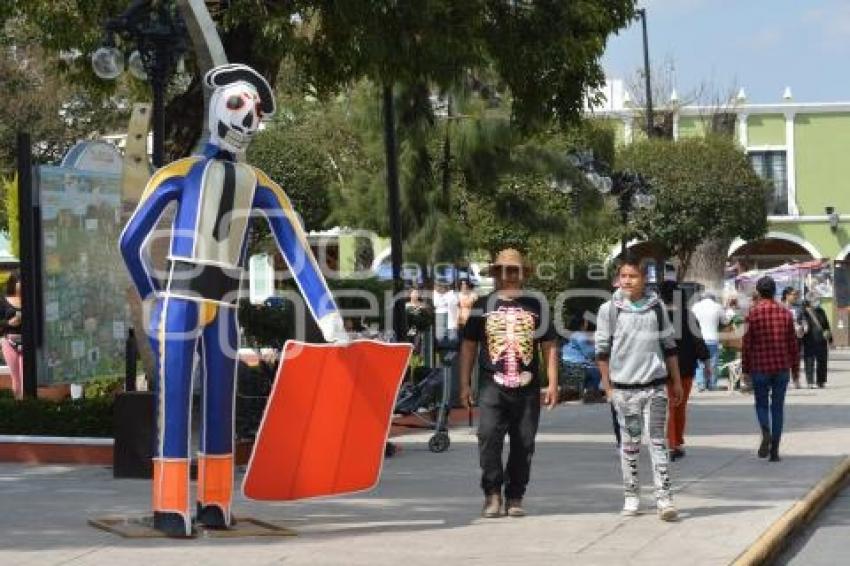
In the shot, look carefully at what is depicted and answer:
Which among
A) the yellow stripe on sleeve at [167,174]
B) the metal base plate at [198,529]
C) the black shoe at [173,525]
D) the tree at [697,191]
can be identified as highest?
the tree at [697,191]

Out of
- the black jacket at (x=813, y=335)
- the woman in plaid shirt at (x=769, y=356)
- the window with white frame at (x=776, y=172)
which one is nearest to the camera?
the woman in plaid shirt at (x=769, y=356)

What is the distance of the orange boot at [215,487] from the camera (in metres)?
9.71

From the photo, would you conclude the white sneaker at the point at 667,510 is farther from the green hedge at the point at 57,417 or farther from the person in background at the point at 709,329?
the person in background at the point at 709,329

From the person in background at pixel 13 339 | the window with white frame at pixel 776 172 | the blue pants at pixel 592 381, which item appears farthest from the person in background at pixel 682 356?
the window with white frame at pixel 776 172

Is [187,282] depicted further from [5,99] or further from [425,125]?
[5,99]

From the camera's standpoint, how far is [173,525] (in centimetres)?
958

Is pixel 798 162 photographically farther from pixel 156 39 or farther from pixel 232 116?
pixel 232 116

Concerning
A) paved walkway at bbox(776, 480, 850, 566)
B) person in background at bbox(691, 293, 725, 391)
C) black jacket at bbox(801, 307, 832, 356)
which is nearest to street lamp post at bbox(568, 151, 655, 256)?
person in background at bbox(691, 293, 725, 391)

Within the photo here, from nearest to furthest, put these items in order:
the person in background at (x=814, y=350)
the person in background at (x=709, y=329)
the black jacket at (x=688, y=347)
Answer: the black jacket at (x=688, y=347) → the person in background at (x=709, y=329) → the person in background at (x=814, y=350)

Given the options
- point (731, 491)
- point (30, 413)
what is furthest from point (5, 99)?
point (731, 491)

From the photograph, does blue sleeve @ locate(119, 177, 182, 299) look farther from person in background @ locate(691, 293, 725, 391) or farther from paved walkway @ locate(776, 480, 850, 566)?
person in background @ locate(691, 293, 725, 391)

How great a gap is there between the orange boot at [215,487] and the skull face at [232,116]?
1.78 m

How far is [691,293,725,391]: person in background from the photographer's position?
26.1 meters

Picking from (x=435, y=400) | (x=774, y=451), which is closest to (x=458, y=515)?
(x=774, y=451)
